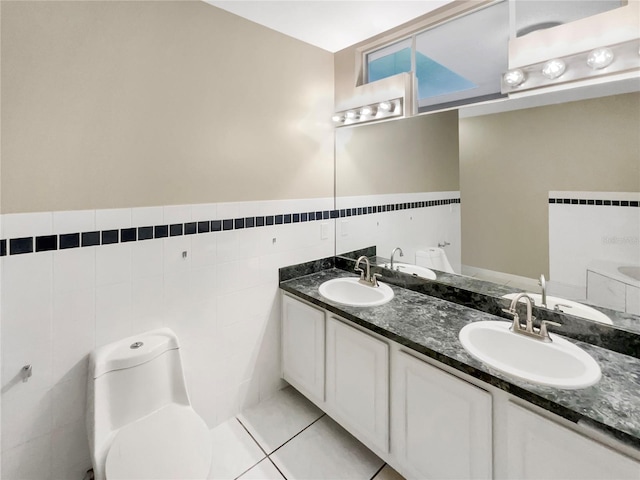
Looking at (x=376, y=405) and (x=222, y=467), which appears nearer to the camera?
(x=376, y=405)

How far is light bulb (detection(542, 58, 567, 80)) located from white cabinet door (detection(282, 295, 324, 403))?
159 centimetres

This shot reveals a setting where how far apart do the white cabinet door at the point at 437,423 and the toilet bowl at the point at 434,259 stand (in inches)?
27.4

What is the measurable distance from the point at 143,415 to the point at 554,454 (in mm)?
1628

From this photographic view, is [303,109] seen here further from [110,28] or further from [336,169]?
[110,28]

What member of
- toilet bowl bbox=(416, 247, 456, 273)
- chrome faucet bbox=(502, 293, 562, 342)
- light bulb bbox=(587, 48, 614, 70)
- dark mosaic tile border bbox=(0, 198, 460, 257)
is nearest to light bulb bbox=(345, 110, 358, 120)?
dark mosaic tile border bbox=(0, 198, 460, 257)

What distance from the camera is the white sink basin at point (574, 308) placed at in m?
1.29

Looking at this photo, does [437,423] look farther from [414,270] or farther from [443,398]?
[414,270]

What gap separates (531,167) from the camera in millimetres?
1459

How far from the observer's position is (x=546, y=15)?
4.78ft

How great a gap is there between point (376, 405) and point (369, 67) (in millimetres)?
2155

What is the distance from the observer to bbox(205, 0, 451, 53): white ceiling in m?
1.68

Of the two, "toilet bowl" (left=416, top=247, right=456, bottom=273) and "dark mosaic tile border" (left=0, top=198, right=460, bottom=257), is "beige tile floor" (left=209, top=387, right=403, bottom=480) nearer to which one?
"toilet bowl" (left=416, top=247, right=456, bottom=273)

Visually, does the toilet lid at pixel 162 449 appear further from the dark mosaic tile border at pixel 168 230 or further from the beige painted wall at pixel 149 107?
the beige painted wall at pixel 149 107

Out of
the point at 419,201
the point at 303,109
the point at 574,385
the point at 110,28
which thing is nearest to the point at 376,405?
the point at 574,385
